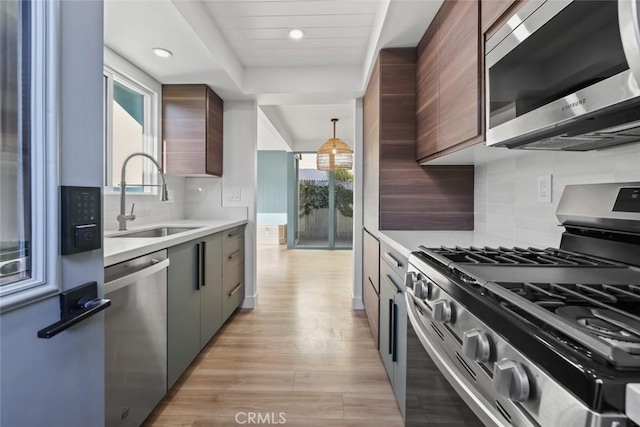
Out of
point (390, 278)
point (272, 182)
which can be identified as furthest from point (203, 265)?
point (272, 182)

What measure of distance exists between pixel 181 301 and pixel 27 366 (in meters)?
1.19

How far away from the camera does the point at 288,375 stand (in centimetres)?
196

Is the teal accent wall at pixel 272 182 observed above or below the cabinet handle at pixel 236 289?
above

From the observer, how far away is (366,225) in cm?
293

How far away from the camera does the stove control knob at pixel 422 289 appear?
3.29 feet

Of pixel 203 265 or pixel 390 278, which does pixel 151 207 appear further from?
pixel 390 278

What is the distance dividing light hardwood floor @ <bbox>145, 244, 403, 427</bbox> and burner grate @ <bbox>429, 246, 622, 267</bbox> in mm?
968

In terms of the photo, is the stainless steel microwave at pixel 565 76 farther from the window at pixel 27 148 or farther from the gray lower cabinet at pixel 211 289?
the gray lower cabinet at pixel 211 289

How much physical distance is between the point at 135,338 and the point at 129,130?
1.80 m

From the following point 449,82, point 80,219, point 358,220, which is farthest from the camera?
point 358,220

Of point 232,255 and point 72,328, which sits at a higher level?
point 72,328

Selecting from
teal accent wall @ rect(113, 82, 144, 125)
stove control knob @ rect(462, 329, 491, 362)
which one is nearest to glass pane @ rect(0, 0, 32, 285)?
stove control knob @ rect(462, 329, 491, 362)

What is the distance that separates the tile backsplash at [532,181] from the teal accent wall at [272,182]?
5.66 metres

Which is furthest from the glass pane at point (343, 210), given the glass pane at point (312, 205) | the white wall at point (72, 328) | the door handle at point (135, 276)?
the white wall at point (72, 328)
